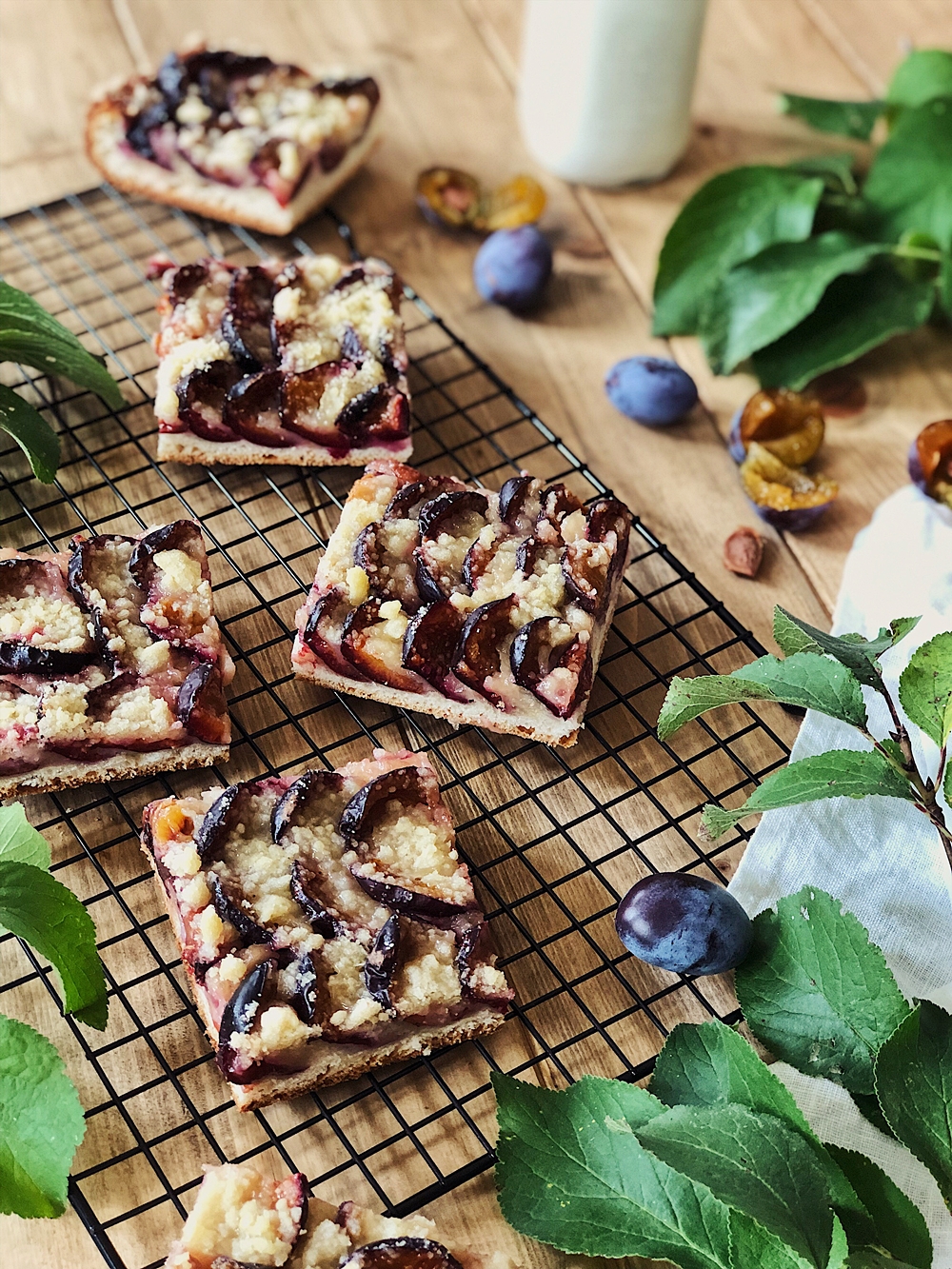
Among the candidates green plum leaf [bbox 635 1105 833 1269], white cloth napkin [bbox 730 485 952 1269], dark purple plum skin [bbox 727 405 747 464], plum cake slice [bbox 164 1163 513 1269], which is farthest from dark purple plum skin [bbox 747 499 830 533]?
plum cake slice [bbox 164 1163 513 1269]

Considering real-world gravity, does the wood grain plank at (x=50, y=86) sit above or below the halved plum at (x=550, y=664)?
above

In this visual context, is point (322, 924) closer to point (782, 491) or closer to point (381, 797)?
point (381, 797)

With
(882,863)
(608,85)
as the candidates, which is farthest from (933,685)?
(608,85)

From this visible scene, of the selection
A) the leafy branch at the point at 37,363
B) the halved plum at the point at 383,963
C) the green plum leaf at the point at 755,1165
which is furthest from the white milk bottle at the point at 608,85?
the green plum leaf at the point at 755,1165

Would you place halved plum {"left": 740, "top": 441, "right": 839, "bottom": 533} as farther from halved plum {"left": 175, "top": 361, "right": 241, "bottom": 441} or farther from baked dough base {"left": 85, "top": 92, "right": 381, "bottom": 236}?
baked dough base {"left": 85, "top": 92, "right": 381, "bottom": 236}

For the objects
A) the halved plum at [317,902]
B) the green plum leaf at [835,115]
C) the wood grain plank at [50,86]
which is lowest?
the green plum leaf at [835,115]

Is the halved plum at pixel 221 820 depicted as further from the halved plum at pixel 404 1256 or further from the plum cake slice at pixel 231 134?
the plum cake slice at pixel 231 134
